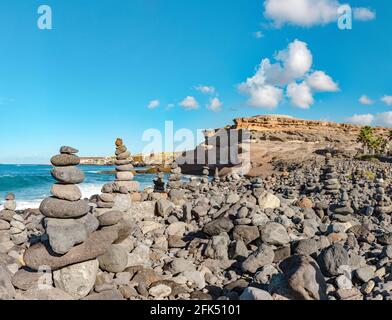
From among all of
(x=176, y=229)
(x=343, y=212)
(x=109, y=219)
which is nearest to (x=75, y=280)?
(x=109, y=219)

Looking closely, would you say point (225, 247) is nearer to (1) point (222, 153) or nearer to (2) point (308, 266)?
(2) point (308, 266)

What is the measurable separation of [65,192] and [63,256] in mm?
1521

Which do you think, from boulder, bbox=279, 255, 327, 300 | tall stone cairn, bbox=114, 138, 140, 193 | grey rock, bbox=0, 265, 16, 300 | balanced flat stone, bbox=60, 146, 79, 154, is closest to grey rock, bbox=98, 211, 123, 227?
balanced flat stone, bbox=60, 146, 79, 154

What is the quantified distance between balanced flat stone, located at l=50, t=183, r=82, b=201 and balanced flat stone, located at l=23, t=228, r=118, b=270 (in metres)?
1.02

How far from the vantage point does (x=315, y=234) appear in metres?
11.2

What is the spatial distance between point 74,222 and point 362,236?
27.9ft

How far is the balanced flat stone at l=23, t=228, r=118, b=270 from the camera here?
6.87m

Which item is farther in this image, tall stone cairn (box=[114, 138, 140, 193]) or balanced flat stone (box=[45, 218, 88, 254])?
tall stone cairn (box=[114, 138, 140, 193])

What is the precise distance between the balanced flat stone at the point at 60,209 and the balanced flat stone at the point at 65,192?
103 millimetres

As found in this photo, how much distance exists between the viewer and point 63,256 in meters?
6.92

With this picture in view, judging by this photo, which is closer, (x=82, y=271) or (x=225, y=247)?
(x=82, y=271)

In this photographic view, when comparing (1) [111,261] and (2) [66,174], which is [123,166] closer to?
(2) [66,174]

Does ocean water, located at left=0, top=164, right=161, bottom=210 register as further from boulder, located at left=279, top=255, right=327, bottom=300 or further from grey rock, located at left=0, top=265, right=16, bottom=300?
boulder, located at left=279, top=255, right=327, bottom=300
